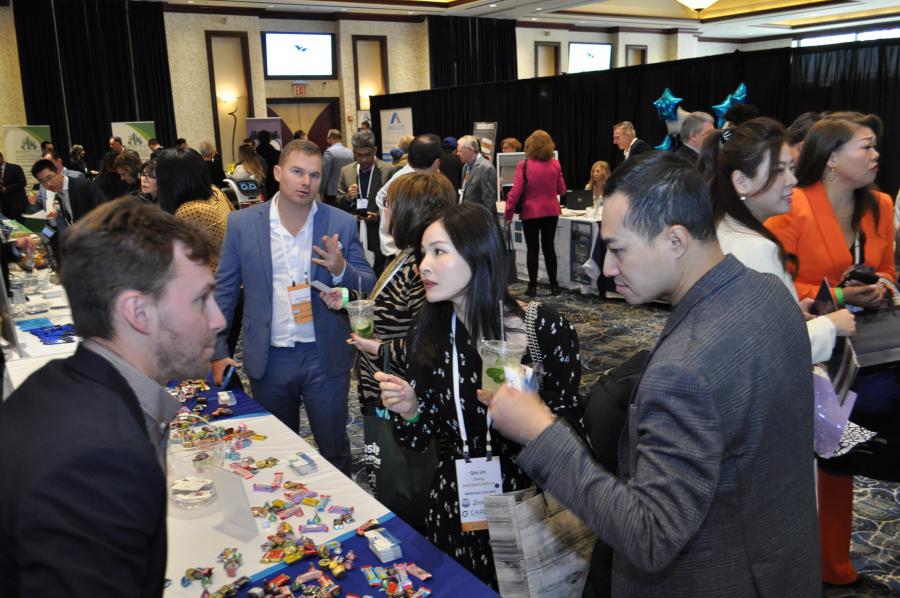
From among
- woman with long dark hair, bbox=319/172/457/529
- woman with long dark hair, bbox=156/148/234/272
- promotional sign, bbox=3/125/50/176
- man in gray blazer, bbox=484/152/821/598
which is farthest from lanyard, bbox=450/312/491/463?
promotional sign, bbox=3/125/50/176

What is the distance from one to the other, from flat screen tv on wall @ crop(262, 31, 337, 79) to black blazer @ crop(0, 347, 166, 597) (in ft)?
44.1

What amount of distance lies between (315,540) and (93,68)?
12.6 metres

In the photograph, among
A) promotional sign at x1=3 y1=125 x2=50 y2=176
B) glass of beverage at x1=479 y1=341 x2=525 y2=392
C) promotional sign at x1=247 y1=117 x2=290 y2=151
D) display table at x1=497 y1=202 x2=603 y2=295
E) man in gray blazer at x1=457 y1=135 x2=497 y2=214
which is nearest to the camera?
glass of beverage at x1=479 y1=341 x2=525 y2=392

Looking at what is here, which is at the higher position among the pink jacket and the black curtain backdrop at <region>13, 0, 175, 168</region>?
the black curtain backdrop at <region>13, 0, 175, 168</region>

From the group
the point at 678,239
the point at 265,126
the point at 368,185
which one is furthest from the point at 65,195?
the point at 265,126

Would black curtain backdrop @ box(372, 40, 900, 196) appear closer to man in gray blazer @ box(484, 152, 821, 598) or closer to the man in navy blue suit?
the man in navy blue suit

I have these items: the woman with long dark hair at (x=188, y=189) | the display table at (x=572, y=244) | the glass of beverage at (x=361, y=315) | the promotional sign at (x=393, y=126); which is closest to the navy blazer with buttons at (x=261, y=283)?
the glass of beverage at (x=361, y=315)

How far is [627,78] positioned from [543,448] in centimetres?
942

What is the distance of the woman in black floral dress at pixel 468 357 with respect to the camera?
1788mm

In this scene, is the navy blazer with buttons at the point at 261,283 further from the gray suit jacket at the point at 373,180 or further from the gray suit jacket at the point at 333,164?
the gray suit jacket at the point at 333,164

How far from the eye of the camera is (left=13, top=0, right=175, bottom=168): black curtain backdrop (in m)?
11.3

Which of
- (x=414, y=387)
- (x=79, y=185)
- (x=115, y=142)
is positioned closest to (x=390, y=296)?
(x=414, y=387)

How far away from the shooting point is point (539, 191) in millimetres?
6844

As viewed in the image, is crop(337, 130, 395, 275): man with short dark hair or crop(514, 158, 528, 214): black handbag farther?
crop(514, 158, 528, 214): black handbag
